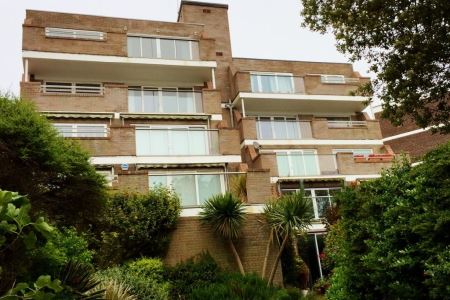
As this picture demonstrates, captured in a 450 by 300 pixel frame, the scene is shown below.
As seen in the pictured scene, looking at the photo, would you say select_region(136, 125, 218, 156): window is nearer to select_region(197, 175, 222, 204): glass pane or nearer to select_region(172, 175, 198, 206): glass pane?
select_region(197, 175, 222, 204): glass pane

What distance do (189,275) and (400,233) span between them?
7.90 meters

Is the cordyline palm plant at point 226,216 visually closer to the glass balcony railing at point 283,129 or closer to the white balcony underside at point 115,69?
the glass balcony railing at point 283,129

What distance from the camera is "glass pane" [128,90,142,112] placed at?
78.6 ft

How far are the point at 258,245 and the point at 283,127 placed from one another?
12377mm

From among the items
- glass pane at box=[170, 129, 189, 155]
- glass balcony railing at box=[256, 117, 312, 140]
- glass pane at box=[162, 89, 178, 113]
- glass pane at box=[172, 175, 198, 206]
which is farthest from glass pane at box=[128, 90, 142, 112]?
glass pane at box=[172, 175, 198, 206]

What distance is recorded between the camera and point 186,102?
2492 centimetres

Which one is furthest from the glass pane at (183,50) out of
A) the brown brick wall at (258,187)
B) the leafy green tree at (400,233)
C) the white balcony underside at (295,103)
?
the leafy green tree at (400,233)

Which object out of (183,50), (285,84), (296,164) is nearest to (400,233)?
(296,164)

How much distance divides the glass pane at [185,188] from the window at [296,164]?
26.1 ft

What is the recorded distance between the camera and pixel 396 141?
36.2 metres

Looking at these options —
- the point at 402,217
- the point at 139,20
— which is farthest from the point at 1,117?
the point at 139,20

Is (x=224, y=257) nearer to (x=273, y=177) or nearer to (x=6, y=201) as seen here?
(x=273, y=177)

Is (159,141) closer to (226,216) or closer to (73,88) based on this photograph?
(73,88)

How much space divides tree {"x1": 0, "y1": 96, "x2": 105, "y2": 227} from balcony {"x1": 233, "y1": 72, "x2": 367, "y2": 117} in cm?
1790
